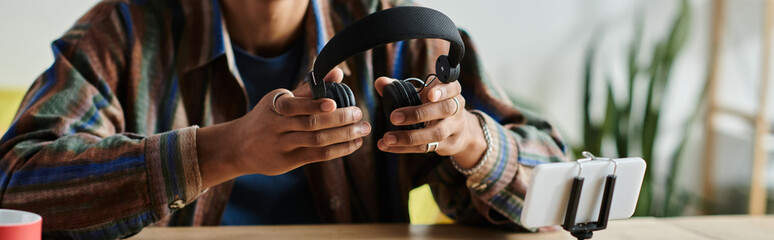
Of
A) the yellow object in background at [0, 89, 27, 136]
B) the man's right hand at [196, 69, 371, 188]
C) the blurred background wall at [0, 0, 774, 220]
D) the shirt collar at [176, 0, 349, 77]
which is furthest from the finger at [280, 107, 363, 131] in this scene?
the blurred background wall at [0, 0, 774, 220]

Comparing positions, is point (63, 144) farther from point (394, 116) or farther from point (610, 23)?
point (610, 23)

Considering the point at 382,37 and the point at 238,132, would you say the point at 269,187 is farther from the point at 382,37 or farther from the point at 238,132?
the point at 382,37

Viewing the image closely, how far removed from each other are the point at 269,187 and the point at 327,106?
0.46m

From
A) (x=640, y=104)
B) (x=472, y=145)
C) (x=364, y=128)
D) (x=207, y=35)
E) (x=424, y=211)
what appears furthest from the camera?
(x=640, y=104)

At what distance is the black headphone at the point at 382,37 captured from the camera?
595mm

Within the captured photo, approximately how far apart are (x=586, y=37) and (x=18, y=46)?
187 cm

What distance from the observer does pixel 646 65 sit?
2.26 metres

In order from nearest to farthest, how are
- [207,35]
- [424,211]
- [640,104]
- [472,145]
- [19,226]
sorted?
[19,226], [472,145], [207,35], [424,211], [640,104]

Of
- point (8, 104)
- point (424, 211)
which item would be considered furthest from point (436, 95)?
point (8, 104)

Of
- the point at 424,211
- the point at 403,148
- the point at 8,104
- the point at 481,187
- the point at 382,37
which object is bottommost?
the point at 424,211

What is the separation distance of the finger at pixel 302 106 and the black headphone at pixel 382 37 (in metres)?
0.01

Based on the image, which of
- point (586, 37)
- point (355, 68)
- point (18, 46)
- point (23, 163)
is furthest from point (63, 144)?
point (586, 37)

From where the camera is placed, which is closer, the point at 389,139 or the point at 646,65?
the point at 389,139

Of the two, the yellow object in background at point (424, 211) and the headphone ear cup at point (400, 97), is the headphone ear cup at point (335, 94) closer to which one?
the headphone ear cup at point (400, 97)
